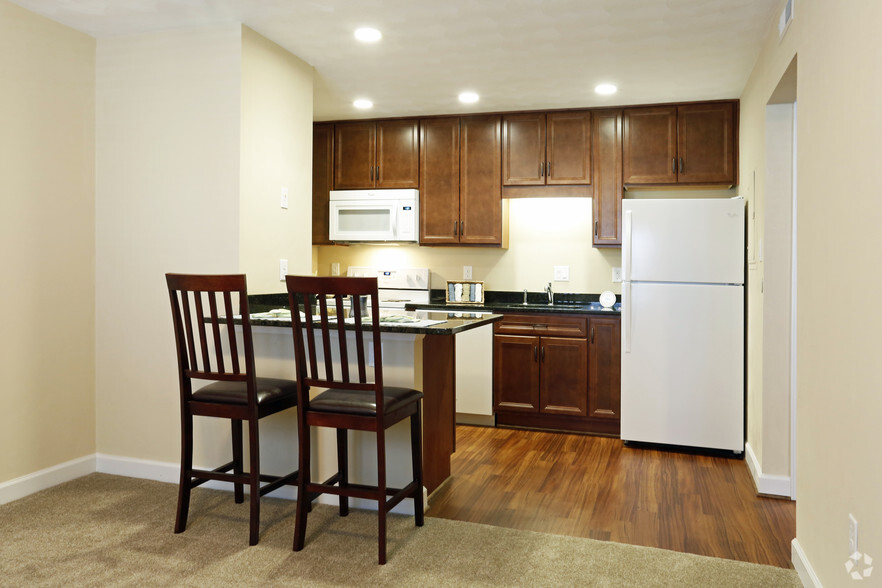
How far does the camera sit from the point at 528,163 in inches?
195

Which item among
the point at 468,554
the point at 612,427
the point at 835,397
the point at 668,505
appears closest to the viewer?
the point at 835,397

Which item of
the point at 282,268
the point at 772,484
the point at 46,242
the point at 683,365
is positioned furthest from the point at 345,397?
the point at 683,365

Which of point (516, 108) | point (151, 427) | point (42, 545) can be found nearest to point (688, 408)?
point (516, 108)

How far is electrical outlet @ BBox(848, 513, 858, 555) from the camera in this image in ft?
5.79

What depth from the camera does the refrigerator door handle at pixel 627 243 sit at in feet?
13.9

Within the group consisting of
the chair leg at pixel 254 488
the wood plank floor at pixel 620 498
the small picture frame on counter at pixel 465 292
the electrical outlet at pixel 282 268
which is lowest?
the wood plank floor at pixel 620 498

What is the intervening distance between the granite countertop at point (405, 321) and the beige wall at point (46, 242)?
3.17 ft

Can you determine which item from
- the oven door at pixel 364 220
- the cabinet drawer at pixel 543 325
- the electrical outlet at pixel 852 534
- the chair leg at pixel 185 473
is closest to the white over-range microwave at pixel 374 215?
the oven door at pixel 364 220

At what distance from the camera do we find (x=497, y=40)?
3494mm

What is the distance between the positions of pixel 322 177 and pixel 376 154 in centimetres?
50

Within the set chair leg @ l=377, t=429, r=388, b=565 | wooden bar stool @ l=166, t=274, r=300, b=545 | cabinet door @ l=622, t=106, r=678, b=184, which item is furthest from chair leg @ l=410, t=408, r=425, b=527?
cabinet door @ l=622, t=106, r=678, b=184

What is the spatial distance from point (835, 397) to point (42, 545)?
293cm

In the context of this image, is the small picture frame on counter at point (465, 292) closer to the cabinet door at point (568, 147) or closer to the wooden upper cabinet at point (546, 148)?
the wooden upper cabinet at point (546, 148)

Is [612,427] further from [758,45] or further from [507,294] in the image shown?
[758,45]
